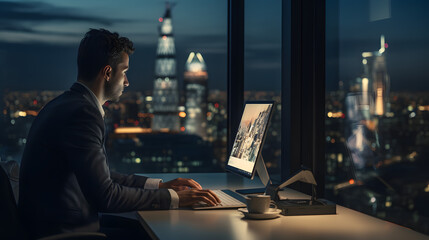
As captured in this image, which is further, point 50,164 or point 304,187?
point 304,187

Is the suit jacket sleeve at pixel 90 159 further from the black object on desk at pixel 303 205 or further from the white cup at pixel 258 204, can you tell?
the black object on desk at pixel 303 205

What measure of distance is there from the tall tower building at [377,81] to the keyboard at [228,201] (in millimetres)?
714

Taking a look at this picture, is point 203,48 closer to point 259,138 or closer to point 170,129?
point 170,129

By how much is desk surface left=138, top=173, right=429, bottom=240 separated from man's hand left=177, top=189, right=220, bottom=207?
0.04 m

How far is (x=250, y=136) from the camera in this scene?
8.23 feet

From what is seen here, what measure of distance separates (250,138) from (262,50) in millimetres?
1716

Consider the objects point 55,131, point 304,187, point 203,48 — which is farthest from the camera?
point 203,48

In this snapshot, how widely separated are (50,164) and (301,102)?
1470 millimetres

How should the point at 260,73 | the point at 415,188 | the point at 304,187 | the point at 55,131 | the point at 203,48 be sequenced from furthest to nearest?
the point at 203,48 < the point at 260,73 < the point at 304,187 < the point at 415,188 < the point at 55,131

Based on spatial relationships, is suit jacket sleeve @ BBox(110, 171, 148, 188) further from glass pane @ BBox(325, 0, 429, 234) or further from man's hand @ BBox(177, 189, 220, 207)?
glass pane @ BBox(325, 0, 429, 234)

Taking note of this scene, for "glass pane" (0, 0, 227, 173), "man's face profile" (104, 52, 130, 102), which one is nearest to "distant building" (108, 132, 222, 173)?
"glass pane" (0, 0, 227, 173)

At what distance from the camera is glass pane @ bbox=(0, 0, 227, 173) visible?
13.6 ft

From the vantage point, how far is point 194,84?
4625 mm

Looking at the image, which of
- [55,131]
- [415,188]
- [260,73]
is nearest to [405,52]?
Answer: [415,188]
